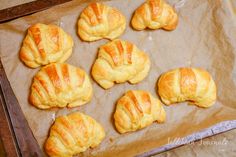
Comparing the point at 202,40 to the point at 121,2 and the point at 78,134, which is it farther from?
the point at 78,134

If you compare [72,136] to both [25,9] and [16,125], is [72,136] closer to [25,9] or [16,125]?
[16,125]

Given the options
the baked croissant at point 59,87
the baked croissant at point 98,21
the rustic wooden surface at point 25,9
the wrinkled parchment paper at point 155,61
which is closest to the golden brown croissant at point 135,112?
the wrinkled parchment paper at point 155,61

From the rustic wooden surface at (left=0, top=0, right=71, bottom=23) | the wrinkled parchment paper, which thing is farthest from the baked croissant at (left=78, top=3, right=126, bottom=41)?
the rustic wooden surface at (left=0, top=0, right=71, bottom=23)

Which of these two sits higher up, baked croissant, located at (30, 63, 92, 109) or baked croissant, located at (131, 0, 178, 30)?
baked croissant, located at (131, 0, 178, 30)

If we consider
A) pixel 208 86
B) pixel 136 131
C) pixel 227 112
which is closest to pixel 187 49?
pixel 208 86

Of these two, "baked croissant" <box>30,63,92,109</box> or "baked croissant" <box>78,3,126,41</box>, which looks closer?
"baked croissant" <box>30,63,92,109</box>

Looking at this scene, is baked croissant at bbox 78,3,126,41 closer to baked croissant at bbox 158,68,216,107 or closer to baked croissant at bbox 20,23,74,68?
baked croissant at bbox 20,23,74,68

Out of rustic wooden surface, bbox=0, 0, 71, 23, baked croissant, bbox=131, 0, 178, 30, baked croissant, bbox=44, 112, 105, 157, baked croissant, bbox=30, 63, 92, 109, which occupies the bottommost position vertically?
baked croissant, bbox=44, 112, 105, 157
